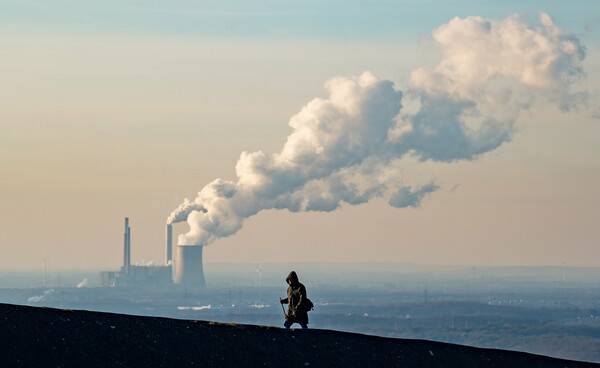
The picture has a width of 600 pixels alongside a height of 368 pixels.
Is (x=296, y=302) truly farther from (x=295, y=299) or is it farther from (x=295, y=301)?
(x=295, y=299)

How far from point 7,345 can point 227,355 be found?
5.75m

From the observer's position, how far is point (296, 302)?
130 ft

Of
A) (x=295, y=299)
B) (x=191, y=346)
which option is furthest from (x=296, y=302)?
(x=191, y=346)

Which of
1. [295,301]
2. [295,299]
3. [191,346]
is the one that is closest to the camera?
[191,346]

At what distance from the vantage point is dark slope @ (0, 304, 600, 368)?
116 feet

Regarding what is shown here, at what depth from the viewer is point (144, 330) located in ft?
125

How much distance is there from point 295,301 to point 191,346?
375 centimetres

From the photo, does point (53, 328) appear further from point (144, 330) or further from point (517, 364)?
point (517, 364)

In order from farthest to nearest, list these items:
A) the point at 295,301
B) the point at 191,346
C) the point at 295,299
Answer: the point at 295,301, the point at 295,299, the point at 191,346

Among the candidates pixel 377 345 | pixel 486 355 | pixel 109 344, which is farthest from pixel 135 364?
pixel 486 355

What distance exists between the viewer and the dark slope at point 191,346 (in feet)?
116

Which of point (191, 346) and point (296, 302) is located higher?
point (296, 302)

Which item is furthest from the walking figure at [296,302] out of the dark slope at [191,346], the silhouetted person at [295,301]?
the dark slope at [191,346]

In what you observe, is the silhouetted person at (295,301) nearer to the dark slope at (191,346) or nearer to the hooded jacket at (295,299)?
the hooded jacket at (295,299)
